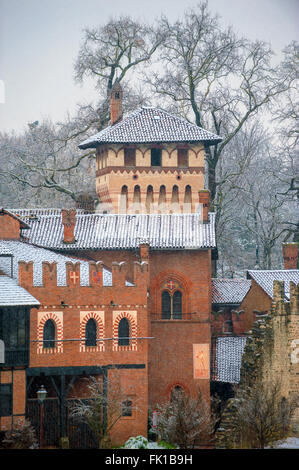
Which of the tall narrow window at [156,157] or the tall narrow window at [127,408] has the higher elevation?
the tall narrow window at [156,157]

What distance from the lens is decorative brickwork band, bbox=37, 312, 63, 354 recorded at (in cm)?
4859

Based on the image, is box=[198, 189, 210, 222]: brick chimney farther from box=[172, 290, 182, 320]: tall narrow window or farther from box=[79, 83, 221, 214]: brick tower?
box=[172, 290, 182, 320]: tall narrow window

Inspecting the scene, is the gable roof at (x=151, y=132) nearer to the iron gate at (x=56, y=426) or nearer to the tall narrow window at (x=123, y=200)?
the tall narrow window at (x=123, y=200)

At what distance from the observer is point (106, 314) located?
164 feet

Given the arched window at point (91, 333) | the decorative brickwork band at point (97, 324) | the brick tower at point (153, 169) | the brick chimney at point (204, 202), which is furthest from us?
the brick tower at point (153, 169)

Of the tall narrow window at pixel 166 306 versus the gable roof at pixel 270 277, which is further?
the gable roof at pixel 270 277

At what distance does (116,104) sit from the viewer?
65188 millimetres

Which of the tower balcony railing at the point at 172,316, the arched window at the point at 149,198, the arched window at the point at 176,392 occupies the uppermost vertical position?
the arched window at the point at 149,198

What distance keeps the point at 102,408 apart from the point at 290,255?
17.2m

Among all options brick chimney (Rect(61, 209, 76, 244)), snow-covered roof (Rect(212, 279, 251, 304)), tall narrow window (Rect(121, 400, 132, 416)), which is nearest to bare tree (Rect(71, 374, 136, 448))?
tall narrow window (Rect(121, 400, 132, 416))

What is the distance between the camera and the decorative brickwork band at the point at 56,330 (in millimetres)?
48594

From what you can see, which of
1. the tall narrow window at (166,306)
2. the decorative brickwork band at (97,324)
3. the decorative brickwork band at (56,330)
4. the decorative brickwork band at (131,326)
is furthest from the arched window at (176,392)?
the decorative brickwork band at (56,330)

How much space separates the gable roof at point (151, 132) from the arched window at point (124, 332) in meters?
13.6

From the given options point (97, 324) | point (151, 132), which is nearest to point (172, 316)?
point (97, 324)
